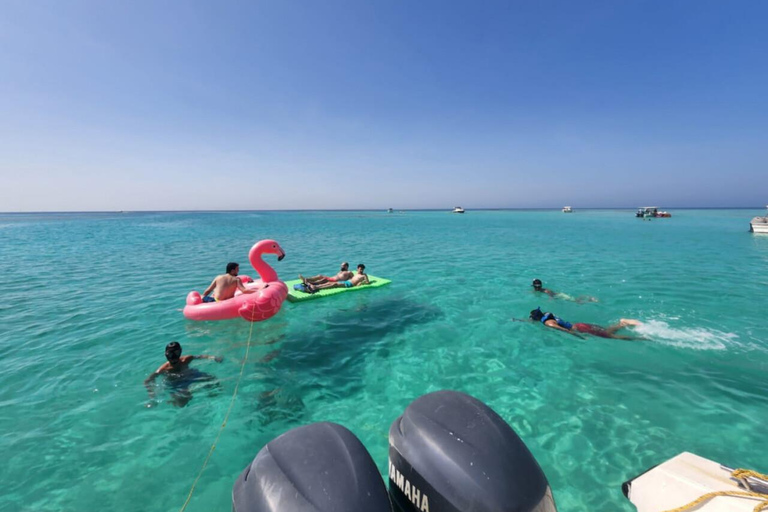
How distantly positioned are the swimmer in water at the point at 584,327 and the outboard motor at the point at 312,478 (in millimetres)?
7394

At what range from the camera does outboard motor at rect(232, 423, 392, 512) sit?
1980 millimetres

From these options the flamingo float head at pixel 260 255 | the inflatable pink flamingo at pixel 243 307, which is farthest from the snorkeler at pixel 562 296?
the flamingo float head at pixel 260 255

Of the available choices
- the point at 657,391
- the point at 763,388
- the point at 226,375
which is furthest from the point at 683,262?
the point at 226,375

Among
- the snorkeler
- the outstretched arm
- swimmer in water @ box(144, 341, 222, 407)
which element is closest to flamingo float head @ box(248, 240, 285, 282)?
swimmer in water @ box(144, 341, 222, 407)

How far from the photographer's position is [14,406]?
5.25 meters

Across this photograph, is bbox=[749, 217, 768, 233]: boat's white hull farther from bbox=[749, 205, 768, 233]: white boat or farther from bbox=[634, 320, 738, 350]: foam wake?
bbox=[634, 320, 738, 350]: foam wake

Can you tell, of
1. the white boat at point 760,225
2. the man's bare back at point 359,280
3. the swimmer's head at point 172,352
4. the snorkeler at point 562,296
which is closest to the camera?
the swimmer's head at point 172,352

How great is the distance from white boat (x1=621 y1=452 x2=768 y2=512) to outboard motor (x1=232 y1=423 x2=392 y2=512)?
2.72m

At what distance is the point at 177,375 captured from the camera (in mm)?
6020

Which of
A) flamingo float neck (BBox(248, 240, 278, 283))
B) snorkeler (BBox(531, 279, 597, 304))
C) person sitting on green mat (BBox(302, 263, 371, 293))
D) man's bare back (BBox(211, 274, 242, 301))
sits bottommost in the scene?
snorkeler (BBox(531, 279, 597, 304))

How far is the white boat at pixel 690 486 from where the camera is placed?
2.54 meters

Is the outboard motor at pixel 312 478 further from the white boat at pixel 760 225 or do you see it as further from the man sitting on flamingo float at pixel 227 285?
the white boat at pixel 760 225

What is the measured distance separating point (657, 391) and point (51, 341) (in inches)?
513

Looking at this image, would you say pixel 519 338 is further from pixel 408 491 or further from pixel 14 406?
pixel 14 406
